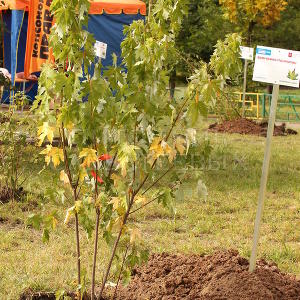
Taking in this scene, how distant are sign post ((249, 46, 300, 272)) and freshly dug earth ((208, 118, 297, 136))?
32.7 feet

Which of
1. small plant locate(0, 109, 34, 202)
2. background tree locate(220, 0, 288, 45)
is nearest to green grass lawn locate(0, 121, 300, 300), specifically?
small plant locate(0, 109, 34, 202)

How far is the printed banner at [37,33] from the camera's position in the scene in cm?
1227

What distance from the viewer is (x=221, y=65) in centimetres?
341

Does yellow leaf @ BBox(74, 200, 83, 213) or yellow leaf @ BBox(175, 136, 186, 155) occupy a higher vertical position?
yellow leaf @ BBox(175, 136, 186, 155)

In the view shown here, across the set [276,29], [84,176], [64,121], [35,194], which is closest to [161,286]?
[84,176]

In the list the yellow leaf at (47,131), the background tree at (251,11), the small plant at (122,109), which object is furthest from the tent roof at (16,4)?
the yellow leaf at (47,131)

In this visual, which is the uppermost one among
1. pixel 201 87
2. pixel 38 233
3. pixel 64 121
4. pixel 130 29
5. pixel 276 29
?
pixel 276 29

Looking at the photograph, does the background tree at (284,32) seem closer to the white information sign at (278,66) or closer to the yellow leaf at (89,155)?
the white information sign at (278,66)

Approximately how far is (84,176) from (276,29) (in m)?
19.7

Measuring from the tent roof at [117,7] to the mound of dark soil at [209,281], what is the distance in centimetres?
926

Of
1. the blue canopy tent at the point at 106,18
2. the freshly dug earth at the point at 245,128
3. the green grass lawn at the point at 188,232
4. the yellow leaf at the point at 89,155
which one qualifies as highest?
the blue canopy tent at the point at 106,18

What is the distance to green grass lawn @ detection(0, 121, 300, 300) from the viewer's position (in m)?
4.88

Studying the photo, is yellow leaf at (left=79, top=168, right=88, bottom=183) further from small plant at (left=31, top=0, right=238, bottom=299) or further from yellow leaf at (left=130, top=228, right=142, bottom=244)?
yellow leaf at (left=130, top=228, right=142, bottom=244)

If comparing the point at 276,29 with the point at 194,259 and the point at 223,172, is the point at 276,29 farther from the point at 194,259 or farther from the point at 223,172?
the point at 194,259
